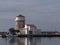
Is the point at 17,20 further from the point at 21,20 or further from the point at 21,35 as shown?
the point at 21,35

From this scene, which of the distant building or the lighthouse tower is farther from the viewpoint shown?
the lighthouse tower

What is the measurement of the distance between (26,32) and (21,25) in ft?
11.0

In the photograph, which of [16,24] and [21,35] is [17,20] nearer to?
[16,24]

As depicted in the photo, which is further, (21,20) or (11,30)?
(21,20)

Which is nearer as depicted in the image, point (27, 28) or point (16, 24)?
point (27, 28)

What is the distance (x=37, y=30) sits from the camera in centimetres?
5719

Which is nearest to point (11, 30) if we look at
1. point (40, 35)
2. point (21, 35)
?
point (21, 35)

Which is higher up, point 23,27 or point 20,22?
A: point 20,22

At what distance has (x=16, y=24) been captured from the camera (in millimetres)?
59875

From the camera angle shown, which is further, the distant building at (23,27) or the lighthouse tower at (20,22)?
the lighthouse tower at (20,22)

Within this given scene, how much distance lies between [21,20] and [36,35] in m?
4.62

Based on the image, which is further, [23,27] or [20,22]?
[20,22]

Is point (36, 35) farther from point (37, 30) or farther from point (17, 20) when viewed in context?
point (17, 20)

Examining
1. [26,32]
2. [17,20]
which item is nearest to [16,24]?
[17,20]
